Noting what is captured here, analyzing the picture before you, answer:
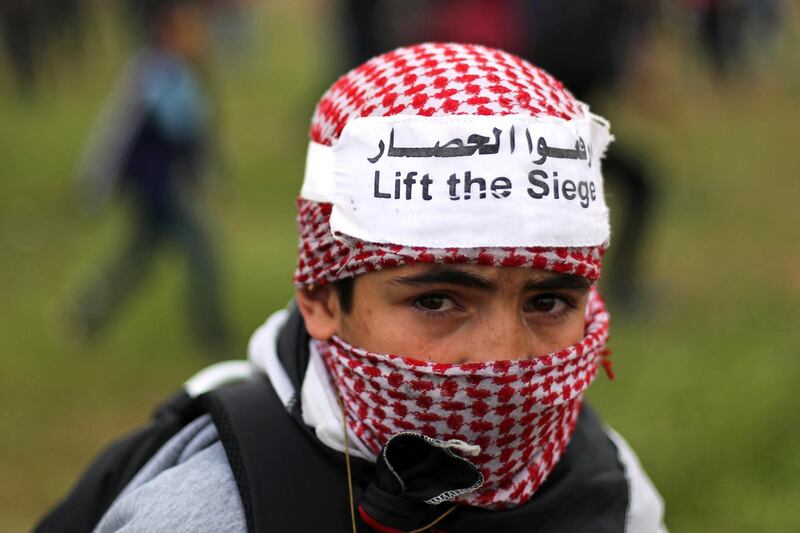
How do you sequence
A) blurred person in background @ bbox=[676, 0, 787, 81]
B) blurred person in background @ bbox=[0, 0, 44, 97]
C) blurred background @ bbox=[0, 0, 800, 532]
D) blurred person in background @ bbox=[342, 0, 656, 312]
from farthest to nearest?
blurred person in background @ bbox=[676, 0, 787, 81], blurred person in background @ bbox=[0, 0, 44, 97], blurred person in background @ bbox=[342, 0, 656, 312], blurred background @ bbox=[0, 0, 800, 532]

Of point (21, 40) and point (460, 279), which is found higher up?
point (460, 279)

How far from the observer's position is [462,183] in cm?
192

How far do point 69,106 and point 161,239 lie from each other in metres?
8.08

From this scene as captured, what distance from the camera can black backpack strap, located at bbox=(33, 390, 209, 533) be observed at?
2195 mm

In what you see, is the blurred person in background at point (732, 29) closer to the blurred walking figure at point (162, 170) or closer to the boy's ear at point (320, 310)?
the blurred walking figure at point (162, 170)

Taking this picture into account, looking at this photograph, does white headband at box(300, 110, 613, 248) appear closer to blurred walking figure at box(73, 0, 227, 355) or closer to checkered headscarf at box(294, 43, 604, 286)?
checkered headscarf at box(294, 43, 604, 286)

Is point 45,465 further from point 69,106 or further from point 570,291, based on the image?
point 69,106

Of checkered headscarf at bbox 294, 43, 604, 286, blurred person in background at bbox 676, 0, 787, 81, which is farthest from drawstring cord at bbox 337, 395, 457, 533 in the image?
blurred person in background at bbox 676, 0, 787, 81

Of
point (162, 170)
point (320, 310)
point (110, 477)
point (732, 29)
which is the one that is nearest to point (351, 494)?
point (320, 310)

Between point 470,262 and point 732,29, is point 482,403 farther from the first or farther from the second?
point 732,29

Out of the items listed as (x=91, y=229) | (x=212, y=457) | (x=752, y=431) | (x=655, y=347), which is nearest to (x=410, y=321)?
(x=212, y=457)

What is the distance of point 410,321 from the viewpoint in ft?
6.51

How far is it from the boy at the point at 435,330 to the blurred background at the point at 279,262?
100 centimetres

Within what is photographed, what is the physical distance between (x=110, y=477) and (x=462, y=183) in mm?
979
